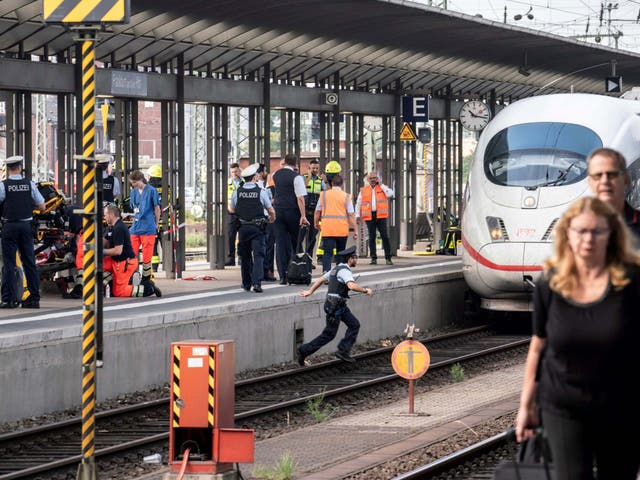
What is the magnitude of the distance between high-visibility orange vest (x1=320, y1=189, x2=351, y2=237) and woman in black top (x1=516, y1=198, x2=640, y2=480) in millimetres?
17168

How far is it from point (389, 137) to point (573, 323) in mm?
27283

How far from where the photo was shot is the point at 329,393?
55.0 feet

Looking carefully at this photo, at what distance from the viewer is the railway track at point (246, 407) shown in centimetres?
1295

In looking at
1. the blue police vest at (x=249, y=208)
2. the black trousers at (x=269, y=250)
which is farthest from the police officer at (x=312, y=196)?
the blue police vest at (x=249, y=208)

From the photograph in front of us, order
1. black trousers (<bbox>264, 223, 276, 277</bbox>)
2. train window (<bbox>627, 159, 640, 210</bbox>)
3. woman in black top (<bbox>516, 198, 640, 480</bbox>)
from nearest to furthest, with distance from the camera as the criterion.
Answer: woman in black top (<bbox>516, 198, 640, 480</bbox>), train window (<bbox>627, 159, 640, 210</bbox>), black trousers (<bbox>264, 223, 276, 277</bbox>)

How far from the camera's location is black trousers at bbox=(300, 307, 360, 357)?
18.7 m

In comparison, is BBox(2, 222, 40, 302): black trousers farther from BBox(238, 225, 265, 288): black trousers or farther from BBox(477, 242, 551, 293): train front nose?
BBox(477, 242, 551, 293): train front nose

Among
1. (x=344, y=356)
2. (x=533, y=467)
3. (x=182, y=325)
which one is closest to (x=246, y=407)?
(x=182, y=325)

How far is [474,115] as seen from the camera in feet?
111

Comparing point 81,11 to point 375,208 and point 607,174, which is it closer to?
point 607,174

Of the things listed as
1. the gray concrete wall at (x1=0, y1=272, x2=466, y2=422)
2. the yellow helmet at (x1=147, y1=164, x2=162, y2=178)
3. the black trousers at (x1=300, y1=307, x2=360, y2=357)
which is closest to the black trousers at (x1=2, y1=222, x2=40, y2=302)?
the gray concrete wall at (x1=0, y1=272, x2=466, y2=422)

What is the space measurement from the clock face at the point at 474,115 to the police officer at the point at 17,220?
16.2m

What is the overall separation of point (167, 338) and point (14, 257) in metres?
2.58

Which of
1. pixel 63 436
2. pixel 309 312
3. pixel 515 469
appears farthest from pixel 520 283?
pixel 515 469
